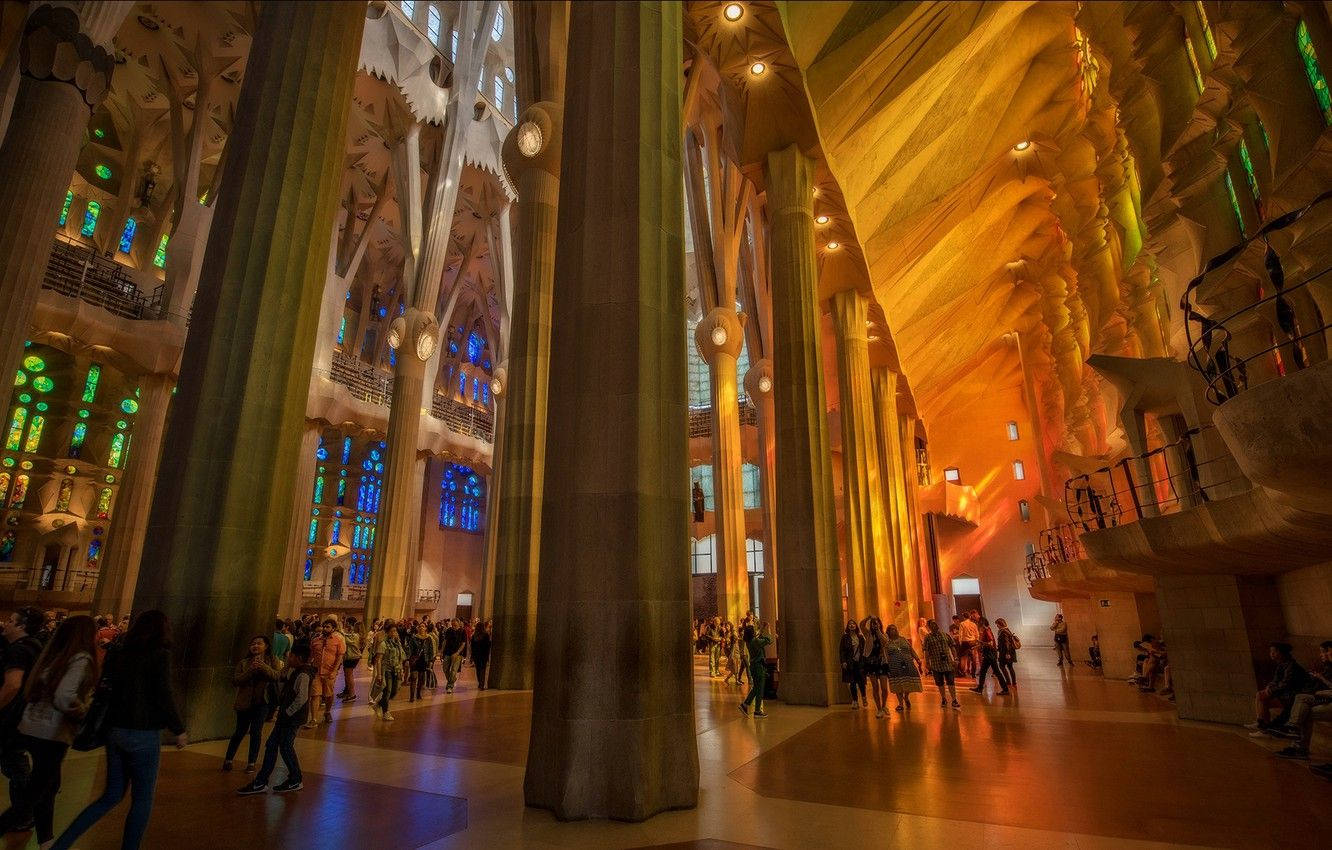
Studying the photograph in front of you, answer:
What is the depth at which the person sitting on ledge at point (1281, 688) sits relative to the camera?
7.11m

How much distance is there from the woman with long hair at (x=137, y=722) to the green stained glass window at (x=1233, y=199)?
43.6 ft

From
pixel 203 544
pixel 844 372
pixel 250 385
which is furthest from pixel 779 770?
pixel 844 372

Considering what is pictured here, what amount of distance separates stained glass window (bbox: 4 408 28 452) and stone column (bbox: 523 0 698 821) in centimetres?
2333

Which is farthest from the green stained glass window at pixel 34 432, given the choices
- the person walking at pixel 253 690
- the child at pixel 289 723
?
the child at pixel 289 723

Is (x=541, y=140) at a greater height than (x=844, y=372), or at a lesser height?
greater

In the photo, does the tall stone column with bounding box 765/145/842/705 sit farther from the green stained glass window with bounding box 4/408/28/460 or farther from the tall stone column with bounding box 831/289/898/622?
the green stained glass window with bounding box 4/408/28/460

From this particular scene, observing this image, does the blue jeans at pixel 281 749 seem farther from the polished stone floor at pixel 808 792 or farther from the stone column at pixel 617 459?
the stone column at pixel 617 459

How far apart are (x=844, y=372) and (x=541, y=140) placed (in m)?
10.7

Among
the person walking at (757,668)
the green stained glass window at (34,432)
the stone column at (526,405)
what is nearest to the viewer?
the person walking at (757,668)

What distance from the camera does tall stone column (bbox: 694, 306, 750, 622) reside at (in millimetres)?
18672

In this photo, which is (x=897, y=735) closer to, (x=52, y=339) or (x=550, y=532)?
(x=550, y=532)

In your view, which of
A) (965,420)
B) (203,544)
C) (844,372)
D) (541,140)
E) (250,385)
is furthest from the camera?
(965,420)

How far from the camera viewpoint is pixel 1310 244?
7.55 m

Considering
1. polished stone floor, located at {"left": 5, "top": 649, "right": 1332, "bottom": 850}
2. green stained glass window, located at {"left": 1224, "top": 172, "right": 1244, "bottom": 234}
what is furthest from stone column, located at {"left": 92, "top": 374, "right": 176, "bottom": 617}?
green stained glass window, located at {"left": 1224, "top": 172, "right": 1244, "bottom": 234}
